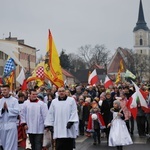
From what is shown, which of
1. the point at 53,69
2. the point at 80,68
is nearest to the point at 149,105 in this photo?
the point at 53,69

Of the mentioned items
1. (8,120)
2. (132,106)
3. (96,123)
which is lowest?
(96,123)

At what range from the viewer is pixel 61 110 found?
10859 millimetres

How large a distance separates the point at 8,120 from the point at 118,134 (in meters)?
4.08

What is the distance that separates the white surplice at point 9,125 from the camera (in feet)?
36.0

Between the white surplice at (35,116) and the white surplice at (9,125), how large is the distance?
995 millimetres

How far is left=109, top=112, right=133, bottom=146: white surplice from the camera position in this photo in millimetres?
13883

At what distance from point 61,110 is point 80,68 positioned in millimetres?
138806

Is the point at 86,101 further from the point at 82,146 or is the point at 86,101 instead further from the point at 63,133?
the point at 63,133

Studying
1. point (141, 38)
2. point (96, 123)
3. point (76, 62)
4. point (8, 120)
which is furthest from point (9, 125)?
point (141, 38)

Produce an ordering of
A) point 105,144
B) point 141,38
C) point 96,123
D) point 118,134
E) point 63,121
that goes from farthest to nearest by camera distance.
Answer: point 141,38
point 96,123
point 105,144
point 118,134
point 63,121

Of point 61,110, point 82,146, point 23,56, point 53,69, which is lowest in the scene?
point 82,146

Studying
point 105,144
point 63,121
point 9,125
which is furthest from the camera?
point 105,144

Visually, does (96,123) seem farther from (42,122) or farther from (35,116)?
(35,116)

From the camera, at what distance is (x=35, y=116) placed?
12133 mm
